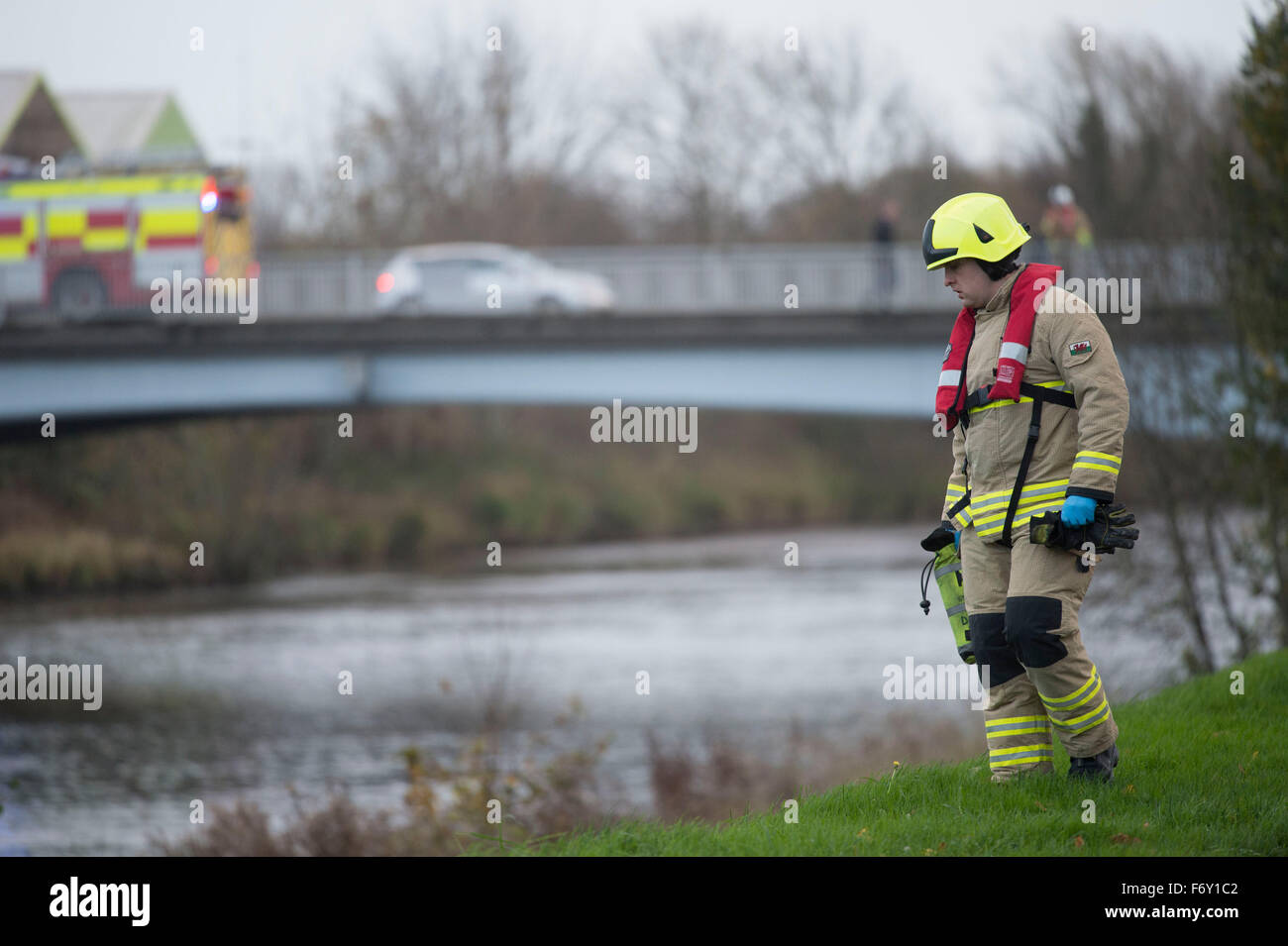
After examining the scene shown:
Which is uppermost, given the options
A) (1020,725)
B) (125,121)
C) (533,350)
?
(125,121)

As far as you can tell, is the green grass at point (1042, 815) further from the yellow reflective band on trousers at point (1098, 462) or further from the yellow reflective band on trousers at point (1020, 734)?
the yellow reflective band on trousers at point (1098, 462)

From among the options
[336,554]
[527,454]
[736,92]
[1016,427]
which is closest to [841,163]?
[736,92]

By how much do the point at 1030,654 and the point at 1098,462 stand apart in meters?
0.66

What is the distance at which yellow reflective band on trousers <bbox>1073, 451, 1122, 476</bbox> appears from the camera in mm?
4293

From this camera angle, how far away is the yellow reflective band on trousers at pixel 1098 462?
4.29m

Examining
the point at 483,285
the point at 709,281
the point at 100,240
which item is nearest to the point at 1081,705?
the point at 709,281

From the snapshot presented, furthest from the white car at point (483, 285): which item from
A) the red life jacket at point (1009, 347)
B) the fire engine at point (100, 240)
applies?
the red life jacket at point (1009, 347)

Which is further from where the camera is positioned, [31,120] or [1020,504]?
[31,120]

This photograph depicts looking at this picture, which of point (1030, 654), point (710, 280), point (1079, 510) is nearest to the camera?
point (1079, 510)

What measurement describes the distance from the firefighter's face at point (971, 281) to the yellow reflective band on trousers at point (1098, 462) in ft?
2.29

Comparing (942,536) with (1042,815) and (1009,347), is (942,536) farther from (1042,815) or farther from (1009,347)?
(1042,815)

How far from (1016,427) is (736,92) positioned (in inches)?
1666

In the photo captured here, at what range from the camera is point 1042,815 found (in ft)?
14.0

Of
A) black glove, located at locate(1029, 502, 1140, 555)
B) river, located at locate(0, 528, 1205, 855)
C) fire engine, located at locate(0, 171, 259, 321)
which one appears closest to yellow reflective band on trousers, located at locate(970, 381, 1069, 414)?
black glove, located at locate(1029, 502, 1140, 555)
